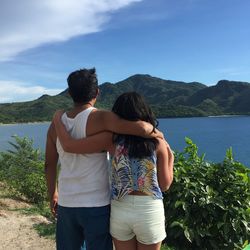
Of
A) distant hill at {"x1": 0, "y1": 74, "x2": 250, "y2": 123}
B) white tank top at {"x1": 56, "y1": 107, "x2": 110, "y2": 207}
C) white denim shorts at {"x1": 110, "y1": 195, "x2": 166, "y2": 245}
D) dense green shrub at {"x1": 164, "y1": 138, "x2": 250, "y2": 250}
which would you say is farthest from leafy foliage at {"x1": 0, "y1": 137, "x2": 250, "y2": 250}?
distant hill at {"x1": 0, "y1": 74, "x2": 250, "y2": 123}

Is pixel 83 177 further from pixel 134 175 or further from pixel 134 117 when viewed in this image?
pixel 134 117

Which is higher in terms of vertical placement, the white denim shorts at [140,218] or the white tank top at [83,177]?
the white tank top at [83,177]

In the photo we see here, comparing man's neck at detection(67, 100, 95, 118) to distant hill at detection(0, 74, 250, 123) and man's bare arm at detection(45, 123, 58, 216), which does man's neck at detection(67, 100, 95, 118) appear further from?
distant hill at detection(0, 74, 250, 123)

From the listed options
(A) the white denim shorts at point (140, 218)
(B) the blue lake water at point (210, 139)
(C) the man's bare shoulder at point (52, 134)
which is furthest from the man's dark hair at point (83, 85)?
(B) the blue lake water at point (210, 139)

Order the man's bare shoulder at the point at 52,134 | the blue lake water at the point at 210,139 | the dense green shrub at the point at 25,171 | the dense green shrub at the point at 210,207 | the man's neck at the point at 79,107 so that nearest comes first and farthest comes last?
the man's neck at the point at 79,107
the man's bare shoulder at the point at 52,134
the dense green shrub at the point at 210,207
the dense green shrub at the point at 25,171
the blue lake water at the point at 210,139

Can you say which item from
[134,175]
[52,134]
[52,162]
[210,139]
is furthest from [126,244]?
[210,139]

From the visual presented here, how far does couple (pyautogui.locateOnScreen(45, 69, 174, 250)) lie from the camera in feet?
8.30

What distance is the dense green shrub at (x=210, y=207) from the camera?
4.17 metres

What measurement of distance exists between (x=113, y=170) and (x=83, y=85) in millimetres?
535

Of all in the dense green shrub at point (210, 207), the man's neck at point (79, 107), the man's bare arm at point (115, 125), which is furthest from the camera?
the dense green shrub at point (210, 207)

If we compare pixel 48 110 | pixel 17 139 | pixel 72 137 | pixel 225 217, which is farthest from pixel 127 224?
pixel 48 110

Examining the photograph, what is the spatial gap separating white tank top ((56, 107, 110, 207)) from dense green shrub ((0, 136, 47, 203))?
15.3ft

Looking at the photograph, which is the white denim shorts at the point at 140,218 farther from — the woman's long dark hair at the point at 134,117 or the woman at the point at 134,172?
the woman's long dark hair at the point at 134,117

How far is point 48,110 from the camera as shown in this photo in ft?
494
